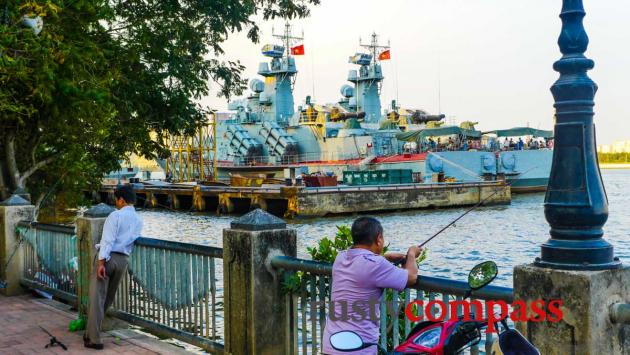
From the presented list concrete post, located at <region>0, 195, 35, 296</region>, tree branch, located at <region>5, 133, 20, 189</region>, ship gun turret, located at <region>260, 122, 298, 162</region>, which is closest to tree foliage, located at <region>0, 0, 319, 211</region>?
tree branch, located at <region>5, 133, 20, 189</region>

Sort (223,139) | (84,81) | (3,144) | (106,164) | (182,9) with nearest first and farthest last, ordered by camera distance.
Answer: (84,81)
(3,144)
(182,9)
(106,164)
(223,139)

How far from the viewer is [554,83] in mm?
3717

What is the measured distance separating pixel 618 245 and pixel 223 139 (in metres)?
61.7

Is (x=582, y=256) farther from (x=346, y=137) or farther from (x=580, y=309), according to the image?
(x=346, y=137)

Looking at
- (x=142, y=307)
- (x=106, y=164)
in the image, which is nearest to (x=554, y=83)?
(x=142, y=307)

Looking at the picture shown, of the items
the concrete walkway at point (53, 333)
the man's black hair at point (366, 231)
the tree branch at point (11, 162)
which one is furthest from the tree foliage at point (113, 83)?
the man's black hair at point (366, 231)

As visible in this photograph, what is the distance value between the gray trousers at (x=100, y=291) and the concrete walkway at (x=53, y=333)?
0.74ft

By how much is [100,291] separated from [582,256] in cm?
587

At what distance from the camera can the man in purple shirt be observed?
409 centimetres

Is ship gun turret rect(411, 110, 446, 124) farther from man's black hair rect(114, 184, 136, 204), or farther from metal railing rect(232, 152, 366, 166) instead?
man's black hair rect(114, 184, 136, 204)

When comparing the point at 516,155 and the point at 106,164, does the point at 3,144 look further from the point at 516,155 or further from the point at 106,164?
the point at 516,155

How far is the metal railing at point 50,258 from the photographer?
33.0ft

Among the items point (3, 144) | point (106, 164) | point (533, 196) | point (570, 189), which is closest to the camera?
point (570, 189)

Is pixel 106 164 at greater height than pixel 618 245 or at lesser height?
greater
